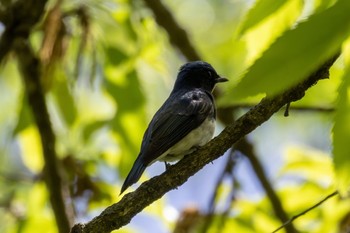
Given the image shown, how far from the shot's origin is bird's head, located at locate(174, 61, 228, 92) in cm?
526

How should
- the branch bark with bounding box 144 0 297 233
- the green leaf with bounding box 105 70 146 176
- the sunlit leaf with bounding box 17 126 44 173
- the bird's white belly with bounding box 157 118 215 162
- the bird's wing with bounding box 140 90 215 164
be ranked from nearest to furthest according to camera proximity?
1. the green leaf with bounding box 105 70 146 176
2. the bird's wing with bounding box 140 90 215 164
3. the bird's white belly with bounding box 157 118 215 162
4. the sunlit leaf with bounding box 17 126 44 173
5. the branch bark with bounding box 144 0 297 233

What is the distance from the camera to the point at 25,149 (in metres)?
4.27

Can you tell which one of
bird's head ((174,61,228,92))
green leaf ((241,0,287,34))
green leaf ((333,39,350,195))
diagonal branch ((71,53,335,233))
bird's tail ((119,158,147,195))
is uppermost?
bird's head ((174,61,228,92))

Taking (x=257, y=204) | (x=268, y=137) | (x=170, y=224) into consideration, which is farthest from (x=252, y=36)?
(x=268, y=137)

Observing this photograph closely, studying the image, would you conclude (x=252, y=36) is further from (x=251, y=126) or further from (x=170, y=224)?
(x=170, y=224)

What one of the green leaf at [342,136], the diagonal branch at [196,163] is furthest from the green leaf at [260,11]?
the diagonal branch at [196,163]

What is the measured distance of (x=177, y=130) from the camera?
4047 mm

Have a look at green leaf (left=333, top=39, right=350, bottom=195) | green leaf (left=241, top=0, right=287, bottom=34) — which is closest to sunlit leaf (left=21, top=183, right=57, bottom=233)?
green leaf (left=241, top=0, right=287, bottom=34)

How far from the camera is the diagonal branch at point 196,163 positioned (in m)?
2.19

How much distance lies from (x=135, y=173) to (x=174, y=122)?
77 centimetres

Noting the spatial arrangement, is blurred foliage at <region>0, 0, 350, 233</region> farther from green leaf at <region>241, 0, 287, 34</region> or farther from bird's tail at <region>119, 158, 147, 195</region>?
green leaf at <region>241, 0, 287, 34</region>

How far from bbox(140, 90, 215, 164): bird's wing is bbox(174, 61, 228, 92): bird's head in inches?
22.6

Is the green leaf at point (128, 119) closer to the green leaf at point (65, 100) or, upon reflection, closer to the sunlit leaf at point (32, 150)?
the green leaf at point (65, 100)

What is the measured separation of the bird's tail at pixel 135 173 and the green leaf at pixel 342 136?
2446 millimetres
